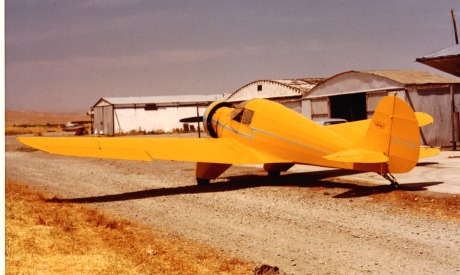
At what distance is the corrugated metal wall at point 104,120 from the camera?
6397 cm

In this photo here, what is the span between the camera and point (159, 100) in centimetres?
6850

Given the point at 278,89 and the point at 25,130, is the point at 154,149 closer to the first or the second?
the point at 278,89

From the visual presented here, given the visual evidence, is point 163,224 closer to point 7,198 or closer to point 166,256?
point 166,256

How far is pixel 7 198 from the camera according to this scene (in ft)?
49.0

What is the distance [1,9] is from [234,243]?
5.44 metres

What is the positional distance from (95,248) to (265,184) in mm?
8477

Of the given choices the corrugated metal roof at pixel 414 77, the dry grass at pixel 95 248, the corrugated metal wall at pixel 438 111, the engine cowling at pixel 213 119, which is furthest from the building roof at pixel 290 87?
the dry grass at pixel 95 248

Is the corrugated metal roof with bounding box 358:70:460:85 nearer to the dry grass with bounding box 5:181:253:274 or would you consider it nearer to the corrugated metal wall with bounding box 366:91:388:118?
the corrugated metal wall with bounding box 366:91:388:118

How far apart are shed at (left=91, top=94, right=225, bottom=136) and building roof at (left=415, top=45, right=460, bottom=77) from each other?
41.1 m

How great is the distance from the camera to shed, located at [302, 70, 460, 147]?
26.4 meters

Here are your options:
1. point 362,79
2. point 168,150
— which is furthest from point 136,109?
point 168,150

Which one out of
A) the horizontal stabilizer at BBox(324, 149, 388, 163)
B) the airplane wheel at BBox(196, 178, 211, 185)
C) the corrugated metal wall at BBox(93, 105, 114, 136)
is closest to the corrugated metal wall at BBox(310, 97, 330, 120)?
the airplane wheel at BBox(196, 178, 211, 185)

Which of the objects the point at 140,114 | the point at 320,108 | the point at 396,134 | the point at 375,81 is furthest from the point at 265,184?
the point at 140,114

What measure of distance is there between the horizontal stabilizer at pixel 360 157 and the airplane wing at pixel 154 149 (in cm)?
302
